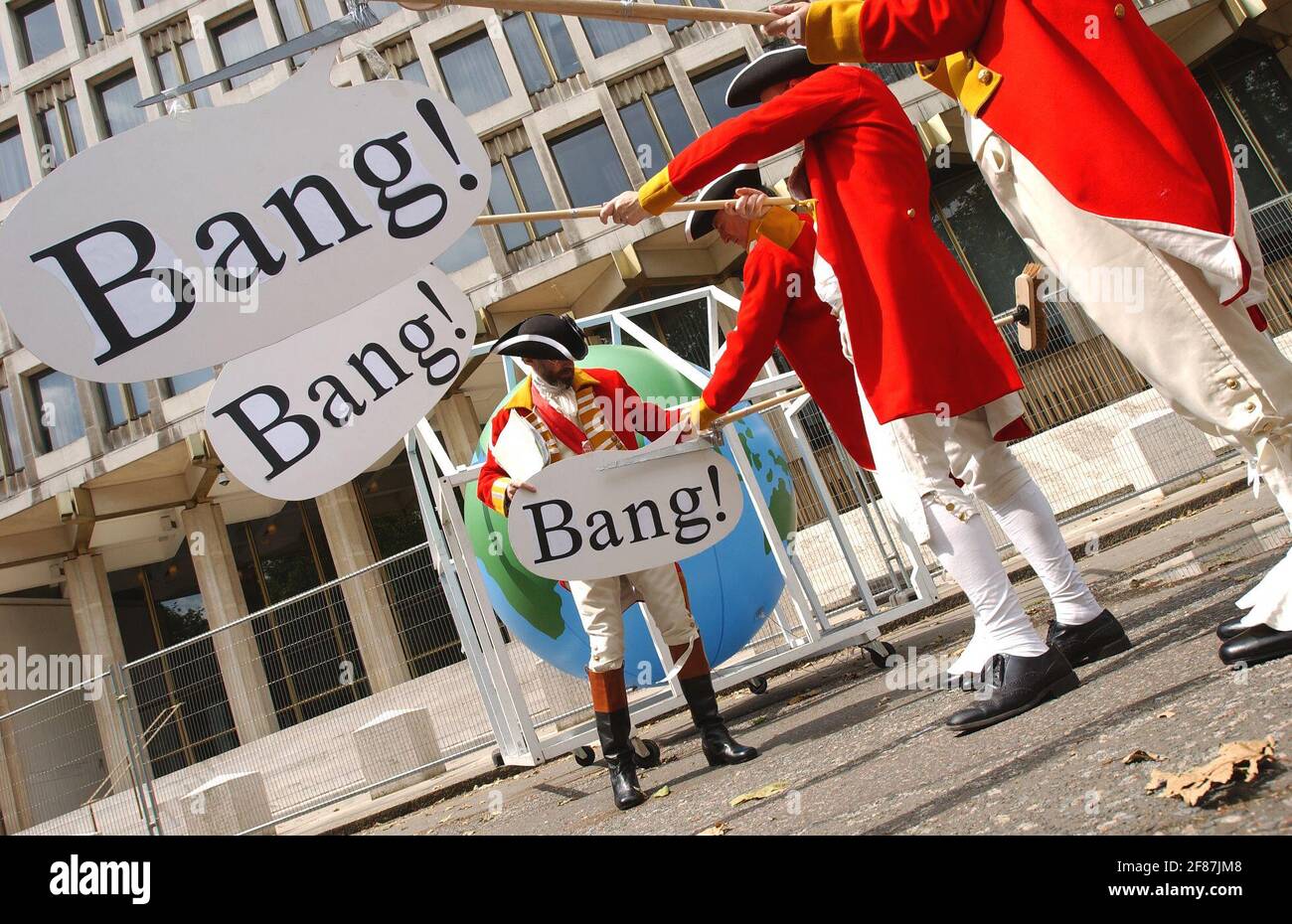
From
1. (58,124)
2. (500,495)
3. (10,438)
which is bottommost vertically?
(500,495)

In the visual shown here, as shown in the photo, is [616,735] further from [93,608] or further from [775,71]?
[93,608]

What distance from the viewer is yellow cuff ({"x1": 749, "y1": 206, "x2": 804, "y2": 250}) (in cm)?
355

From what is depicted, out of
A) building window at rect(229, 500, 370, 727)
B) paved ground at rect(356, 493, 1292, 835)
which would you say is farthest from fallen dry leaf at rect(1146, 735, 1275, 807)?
building window at rect(229, 500, 370, 727)

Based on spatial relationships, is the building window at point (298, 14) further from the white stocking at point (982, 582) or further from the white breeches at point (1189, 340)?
the white breeches at point (1189, 340)

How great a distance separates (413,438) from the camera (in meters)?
6.27

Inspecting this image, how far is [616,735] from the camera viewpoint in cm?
402

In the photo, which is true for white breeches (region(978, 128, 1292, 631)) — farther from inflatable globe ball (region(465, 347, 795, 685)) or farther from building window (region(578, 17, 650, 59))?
building window (region(578, 17, 650, 59))

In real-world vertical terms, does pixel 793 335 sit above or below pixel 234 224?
below

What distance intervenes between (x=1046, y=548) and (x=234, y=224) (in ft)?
7.94

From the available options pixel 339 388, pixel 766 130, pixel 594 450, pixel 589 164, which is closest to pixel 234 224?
pixel 339 388

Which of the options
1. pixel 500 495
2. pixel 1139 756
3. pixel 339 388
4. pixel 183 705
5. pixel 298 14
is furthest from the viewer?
pixel 298 14
